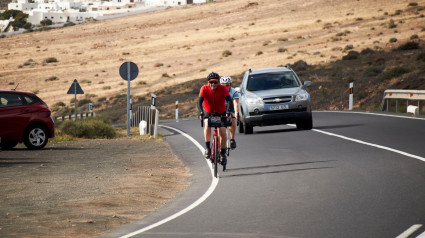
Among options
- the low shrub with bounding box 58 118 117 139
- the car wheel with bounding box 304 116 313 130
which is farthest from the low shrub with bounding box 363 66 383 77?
the car wheel with bounding box 304 116 313 130

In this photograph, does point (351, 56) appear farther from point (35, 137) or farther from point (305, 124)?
point (35, 137)

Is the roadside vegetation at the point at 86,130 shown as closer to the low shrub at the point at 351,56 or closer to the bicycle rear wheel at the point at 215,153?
the bicycle rear wheel at the point at 215,153

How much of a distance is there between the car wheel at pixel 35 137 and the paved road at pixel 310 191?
3.97 m

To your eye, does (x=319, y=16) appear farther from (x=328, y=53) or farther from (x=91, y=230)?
(x=91, y=230)

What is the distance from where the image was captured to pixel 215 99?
13.6m

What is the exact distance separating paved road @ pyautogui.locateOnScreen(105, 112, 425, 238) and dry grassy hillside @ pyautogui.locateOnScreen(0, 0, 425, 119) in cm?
5245

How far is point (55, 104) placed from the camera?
68.9m

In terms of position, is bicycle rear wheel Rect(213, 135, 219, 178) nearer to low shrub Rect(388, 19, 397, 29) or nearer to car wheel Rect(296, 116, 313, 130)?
car wheel Rect(296, 116, 313, 130)

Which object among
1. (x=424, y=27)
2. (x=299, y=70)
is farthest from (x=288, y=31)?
(x=299, y=70)

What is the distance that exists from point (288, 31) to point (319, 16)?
9.48 meters

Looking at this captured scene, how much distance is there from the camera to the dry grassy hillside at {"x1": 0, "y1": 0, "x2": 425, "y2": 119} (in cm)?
8012

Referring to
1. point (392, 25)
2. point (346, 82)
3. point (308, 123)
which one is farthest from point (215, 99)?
point (392, 25)

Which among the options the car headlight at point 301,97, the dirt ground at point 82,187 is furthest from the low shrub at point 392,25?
the dirt ground at point 82,187

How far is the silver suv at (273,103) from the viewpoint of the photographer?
21578mm
